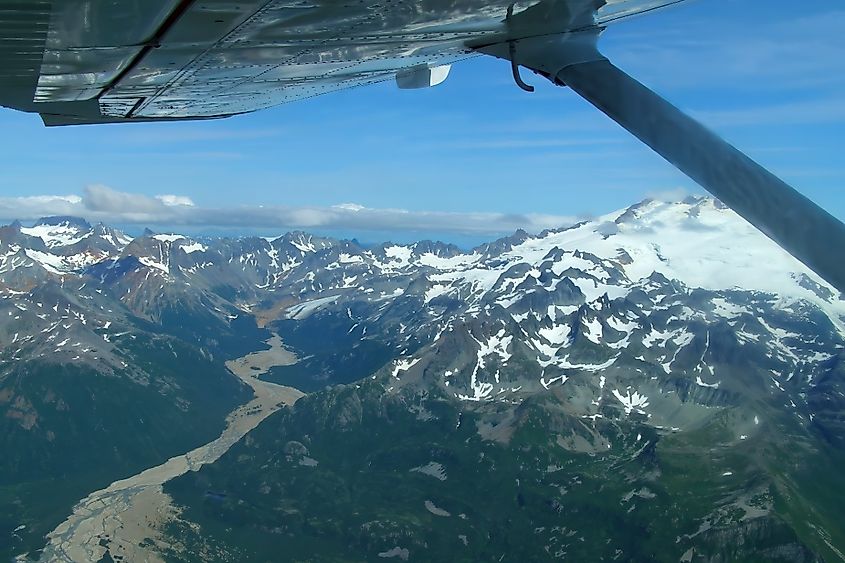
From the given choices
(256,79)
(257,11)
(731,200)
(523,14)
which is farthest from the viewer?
(256,79)

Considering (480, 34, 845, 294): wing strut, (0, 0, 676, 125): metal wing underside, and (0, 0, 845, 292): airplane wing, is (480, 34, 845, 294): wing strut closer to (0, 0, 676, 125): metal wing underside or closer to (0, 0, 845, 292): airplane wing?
(0, 0, 845, 292): airplane wing

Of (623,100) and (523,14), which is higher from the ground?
(523,14)

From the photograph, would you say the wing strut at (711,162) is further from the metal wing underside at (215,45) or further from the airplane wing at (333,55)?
the metal wing underside at (215,45)

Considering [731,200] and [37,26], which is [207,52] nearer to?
[37,26]

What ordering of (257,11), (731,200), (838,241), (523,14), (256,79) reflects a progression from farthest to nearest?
(256,79) < (523,14) < (731,200) < (838,241) < (257,11)

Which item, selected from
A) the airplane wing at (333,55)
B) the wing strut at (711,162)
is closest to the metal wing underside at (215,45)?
the airplane wing at (333,55)

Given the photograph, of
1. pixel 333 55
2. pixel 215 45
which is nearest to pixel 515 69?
pixel 333 55

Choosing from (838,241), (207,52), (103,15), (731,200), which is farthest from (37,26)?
(838,241)
